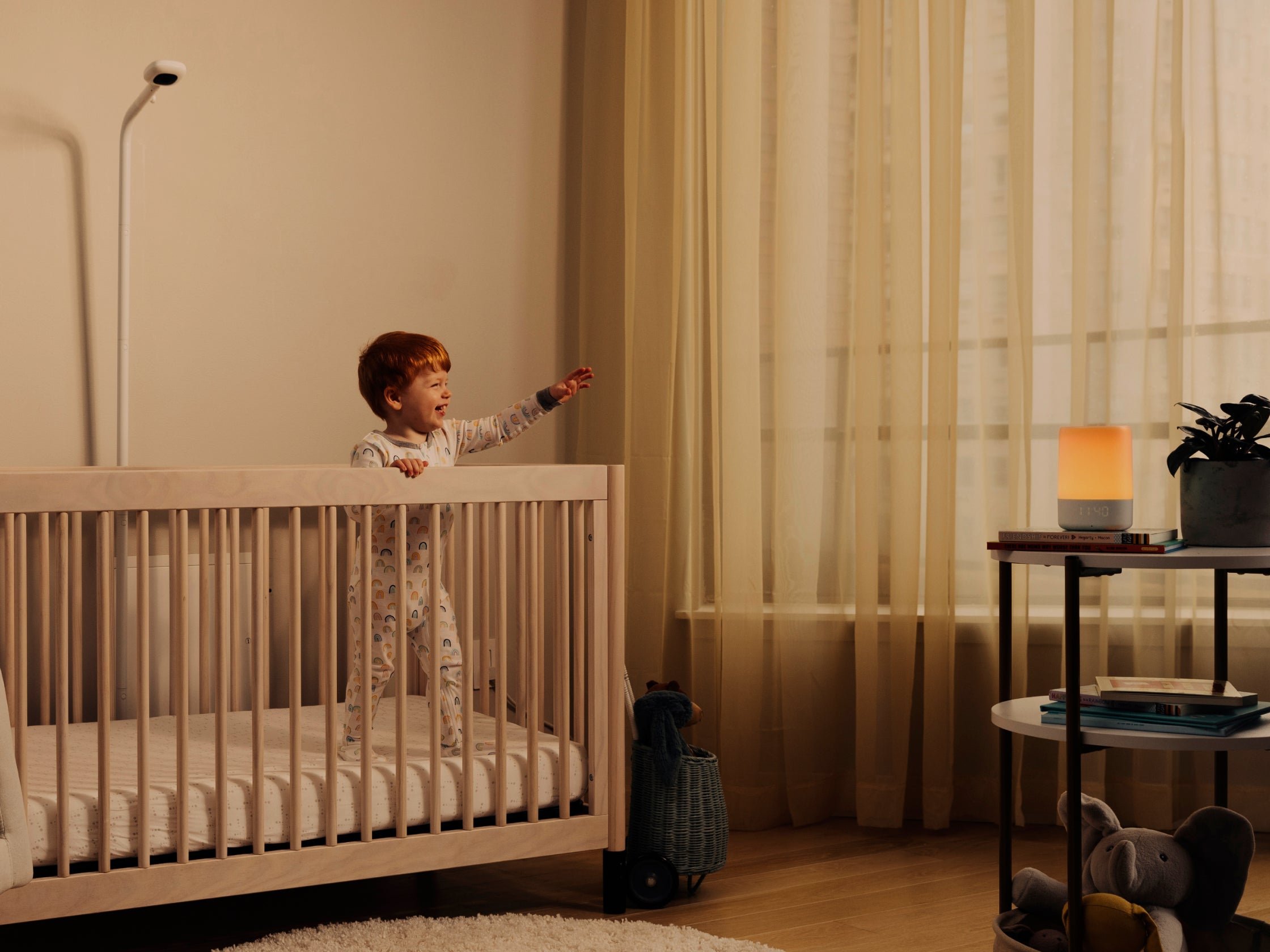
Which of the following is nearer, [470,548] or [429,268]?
[470,548]

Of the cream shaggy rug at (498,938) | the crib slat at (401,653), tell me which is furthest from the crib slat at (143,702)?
the crib slat at (401,653)

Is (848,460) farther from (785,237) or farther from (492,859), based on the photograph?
(492,859)

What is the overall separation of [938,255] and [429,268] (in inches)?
45.9

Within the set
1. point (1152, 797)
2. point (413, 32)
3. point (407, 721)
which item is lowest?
point (1152, 797)

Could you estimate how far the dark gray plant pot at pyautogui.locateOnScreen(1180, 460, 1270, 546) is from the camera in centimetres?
155

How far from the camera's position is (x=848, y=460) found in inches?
103

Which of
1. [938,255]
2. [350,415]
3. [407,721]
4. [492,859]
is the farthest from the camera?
[350,415]

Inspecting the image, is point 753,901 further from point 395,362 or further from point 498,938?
point 395,362

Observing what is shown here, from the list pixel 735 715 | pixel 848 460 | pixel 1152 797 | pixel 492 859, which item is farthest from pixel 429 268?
pixel 1152 797

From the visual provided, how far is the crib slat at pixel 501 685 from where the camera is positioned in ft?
6.31

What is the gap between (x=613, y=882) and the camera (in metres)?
2.01

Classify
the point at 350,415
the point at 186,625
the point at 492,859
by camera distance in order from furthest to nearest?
the point at 350,415 < the point at 492,859 < the point at 186,625

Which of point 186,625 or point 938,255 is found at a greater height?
point 938,255

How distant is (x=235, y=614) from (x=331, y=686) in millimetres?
180
